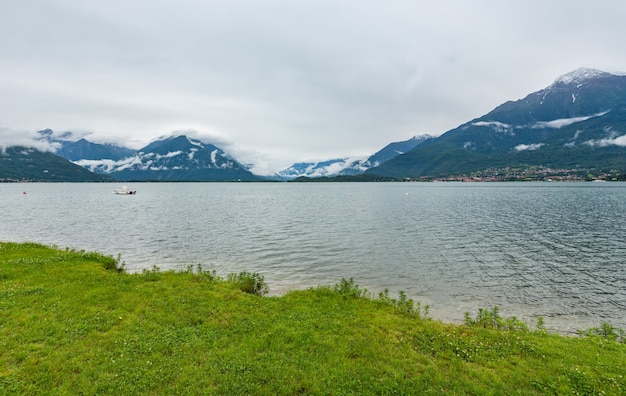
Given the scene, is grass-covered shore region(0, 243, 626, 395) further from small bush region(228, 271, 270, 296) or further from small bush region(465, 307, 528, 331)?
small bush region(228, 271, 270, 296)

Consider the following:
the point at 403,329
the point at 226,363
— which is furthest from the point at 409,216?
the point at 226,363

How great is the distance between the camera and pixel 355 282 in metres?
28.3

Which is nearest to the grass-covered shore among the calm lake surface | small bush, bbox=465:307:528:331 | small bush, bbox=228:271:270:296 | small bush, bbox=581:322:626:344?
small bush, bbox=465:307:528:331

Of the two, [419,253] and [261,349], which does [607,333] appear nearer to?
[261,349]

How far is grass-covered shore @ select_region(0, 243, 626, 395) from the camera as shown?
1070 cm

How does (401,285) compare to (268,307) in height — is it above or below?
below

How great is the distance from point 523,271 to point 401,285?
47.3 feet

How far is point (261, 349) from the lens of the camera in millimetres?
12914

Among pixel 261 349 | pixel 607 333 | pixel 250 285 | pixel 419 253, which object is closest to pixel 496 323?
pixel 607 333

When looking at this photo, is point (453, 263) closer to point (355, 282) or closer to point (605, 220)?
point (355, 282)

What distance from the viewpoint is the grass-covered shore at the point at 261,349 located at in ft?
35.1

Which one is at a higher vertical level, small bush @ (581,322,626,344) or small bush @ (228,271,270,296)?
small bush @ (228,271,270,296)

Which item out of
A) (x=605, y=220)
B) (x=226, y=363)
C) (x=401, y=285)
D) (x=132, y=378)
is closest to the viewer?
(x=132, y=378)

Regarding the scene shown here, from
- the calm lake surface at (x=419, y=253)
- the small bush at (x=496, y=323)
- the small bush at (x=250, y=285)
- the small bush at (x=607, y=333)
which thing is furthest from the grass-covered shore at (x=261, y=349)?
the calm lake surface at (x=419, y=253)
